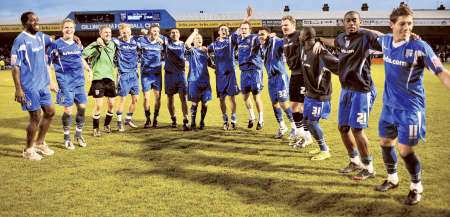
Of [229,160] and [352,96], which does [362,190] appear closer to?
[352,96]

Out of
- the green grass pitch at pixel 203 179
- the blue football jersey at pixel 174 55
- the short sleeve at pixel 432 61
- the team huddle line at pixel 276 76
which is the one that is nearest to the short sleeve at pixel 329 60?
the team huddle line at pixel 276 76

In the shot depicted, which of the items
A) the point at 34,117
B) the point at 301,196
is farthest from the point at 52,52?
the point at 301,196

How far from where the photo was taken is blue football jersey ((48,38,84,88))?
8.14 meters

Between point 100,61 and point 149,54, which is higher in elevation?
point 149,54

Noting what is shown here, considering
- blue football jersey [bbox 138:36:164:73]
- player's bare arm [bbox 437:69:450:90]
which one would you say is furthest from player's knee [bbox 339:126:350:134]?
blue football jersey [bbox 138:36:164:73]

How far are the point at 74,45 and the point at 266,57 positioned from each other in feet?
13.1

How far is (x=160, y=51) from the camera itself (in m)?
10.5

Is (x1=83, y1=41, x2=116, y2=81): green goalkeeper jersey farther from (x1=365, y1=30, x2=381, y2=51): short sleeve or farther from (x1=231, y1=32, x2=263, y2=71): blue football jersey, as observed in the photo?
(x1=365, y1=30, x2=381, y2=51): short sleeve

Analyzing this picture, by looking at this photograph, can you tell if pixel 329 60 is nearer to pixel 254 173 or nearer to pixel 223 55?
pixel 254 173

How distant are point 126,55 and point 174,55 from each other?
3.81ft

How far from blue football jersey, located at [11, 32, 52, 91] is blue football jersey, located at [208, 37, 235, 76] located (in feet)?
12.7

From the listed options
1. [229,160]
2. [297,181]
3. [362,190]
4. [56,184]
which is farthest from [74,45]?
[362,190]

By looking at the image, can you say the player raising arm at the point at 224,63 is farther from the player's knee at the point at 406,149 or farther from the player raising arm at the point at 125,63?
the player's knee at the point at 406,149

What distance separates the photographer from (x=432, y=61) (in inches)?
180
